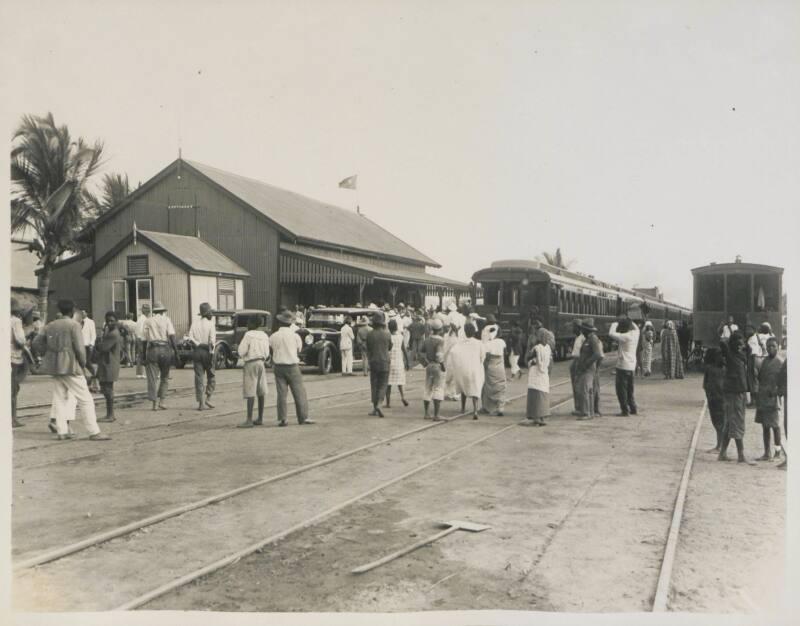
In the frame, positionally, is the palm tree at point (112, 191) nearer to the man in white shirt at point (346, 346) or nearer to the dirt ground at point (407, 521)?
the man in white shirt at point (346, 346)

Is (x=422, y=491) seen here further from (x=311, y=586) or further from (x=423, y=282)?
(x=423, y=282)

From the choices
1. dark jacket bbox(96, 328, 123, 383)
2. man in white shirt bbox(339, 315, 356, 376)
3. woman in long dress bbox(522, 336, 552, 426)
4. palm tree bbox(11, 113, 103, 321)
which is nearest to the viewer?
palm tree bbox(11, 113, 103, 321)

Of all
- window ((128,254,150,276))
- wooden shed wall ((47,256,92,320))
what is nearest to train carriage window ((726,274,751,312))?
window ((128,254,150,276))

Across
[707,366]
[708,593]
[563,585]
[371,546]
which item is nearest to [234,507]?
[371,546]

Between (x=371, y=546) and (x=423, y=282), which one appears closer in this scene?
(x=371, y=546)

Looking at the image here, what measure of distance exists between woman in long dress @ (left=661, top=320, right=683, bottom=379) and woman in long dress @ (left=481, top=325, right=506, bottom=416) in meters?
8.18

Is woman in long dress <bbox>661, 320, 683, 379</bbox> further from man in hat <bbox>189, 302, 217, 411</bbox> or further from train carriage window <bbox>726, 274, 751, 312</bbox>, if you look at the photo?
man in hat <bbox>189, 302, 217, 411</bbox>

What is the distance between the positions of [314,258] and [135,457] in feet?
65.1

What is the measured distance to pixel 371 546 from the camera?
5.23 m

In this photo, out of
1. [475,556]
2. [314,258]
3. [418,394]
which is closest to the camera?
[475,556]

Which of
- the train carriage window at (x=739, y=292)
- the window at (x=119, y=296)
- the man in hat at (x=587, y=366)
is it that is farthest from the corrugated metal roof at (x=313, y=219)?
the man in hat at (x=587, y=366)

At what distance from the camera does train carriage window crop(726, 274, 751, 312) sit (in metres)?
19.1

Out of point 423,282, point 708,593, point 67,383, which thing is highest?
point 423,282

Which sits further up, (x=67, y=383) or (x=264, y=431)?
(x=67, y=383)
